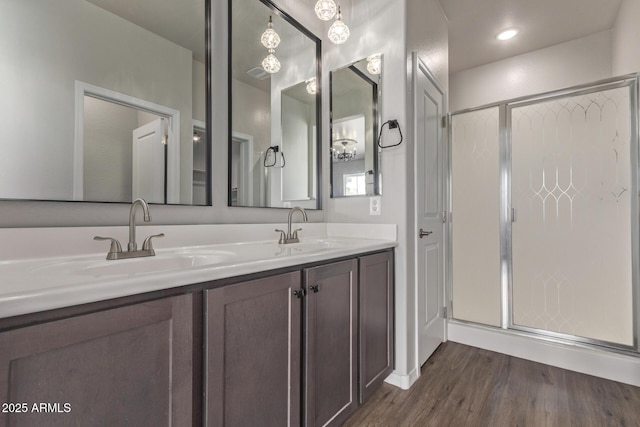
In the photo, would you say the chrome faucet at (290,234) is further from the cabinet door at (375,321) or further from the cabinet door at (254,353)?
the cabinet door at (254,353)

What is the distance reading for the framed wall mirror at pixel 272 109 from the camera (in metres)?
1.64

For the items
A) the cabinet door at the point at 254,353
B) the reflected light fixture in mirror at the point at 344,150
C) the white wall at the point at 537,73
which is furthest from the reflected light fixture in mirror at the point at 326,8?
the white wall at the point at 537,73

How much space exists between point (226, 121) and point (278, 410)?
1.35 metres

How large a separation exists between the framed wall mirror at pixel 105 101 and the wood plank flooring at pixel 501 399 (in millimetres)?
1515

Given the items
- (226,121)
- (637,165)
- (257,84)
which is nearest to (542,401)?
(637,165)

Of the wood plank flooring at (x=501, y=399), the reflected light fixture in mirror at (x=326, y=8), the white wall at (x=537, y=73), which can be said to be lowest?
the wood plank flooring at (x=501, y=399)

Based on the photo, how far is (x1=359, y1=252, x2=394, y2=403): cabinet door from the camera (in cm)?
150

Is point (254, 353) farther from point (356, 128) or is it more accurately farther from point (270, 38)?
point (270, 38)

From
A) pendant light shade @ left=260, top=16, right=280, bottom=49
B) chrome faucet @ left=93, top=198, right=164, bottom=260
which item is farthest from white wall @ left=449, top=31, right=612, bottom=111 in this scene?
chrome faucet @ left=93, top=198, right=164, bottom=260

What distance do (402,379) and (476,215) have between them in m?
1.60

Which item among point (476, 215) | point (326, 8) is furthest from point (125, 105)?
point (476, 215)

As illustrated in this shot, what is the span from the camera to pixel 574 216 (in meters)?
2.25

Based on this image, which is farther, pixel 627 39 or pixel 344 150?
pixel 627 39

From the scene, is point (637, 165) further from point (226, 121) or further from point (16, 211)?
point (16, 211)
